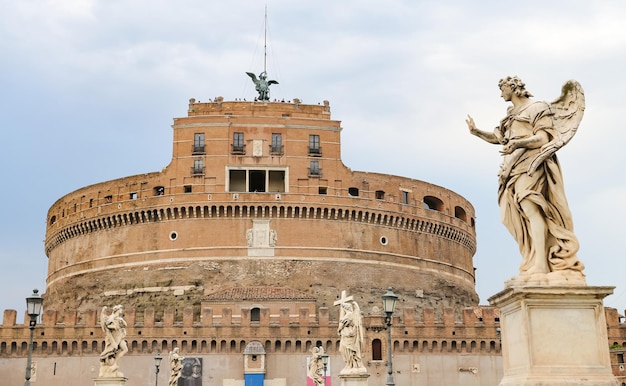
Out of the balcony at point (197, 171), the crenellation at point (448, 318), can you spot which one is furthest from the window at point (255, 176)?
the crenellation at point (448, 318)

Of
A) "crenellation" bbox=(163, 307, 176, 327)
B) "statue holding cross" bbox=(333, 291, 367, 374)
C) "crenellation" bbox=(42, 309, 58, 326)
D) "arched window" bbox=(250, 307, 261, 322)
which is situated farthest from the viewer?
"arched window" bbox=(250, 307, 261, 322)

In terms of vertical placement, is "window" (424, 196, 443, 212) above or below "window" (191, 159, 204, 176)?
below

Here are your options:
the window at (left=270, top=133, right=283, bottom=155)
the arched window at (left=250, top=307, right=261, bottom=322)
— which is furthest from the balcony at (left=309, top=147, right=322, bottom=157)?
the arched window at (left=250, top=307, right=261, bottom=322)

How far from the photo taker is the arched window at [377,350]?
44.8 metres

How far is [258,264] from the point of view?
51.1 m

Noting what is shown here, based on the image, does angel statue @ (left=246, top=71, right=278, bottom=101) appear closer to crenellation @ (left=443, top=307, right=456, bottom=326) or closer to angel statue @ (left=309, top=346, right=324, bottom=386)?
crenellation @ (left=443, top=307, right=456, bottom=326)

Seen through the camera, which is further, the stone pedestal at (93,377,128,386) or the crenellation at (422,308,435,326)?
the crenellation at (422,308,435,326)

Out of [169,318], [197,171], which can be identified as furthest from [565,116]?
[197,171]

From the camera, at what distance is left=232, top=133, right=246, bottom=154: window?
53.1 metres

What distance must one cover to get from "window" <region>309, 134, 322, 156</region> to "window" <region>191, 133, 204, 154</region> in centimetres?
724

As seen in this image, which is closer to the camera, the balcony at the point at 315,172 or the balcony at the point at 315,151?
the balcony at the point at 315,172

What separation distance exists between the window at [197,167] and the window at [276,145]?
4.69 meters

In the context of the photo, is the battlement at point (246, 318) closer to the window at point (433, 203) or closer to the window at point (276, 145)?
the window at point (276, 145)

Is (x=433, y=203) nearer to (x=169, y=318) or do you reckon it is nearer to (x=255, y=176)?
(x=255, y=176)
